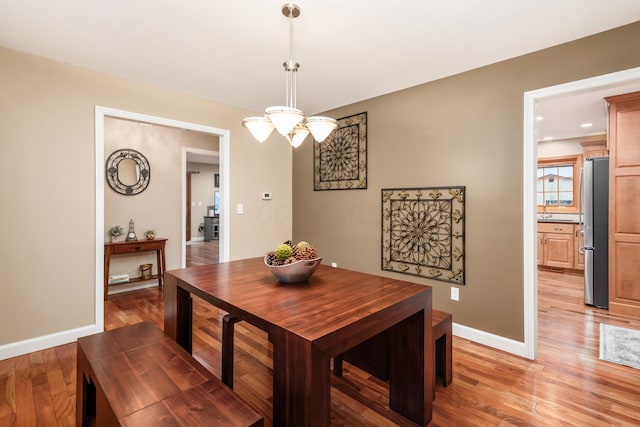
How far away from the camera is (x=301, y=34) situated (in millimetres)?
2100

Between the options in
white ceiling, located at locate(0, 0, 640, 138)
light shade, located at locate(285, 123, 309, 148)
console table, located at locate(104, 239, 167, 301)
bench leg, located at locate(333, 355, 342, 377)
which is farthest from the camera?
console table, located at locate(104, 239, 167, 301)

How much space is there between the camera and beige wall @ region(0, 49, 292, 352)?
7.65 ft

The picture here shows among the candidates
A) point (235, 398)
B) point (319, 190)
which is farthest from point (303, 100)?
point (235, 398)

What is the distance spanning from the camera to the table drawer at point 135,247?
374cm

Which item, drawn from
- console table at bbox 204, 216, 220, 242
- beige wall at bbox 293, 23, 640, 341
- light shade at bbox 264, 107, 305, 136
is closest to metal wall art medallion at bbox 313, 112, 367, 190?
beige wall at bbox 293, 23, 640, 341

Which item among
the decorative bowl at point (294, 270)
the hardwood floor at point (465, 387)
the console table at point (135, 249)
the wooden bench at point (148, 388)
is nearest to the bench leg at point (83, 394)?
the wooden bench at point (148, 388)

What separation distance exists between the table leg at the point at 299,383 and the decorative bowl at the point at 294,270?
1.75ft

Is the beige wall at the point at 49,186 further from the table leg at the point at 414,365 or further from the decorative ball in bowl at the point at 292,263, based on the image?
the table leg at the point at 414,365

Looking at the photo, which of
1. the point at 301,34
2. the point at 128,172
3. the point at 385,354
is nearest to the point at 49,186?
the point at 128,172

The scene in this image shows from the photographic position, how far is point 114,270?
4039mm

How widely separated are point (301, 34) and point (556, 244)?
5.39m

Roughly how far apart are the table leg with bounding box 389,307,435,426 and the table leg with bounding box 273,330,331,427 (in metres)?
0.70

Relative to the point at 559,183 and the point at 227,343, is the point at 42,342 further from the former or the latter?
the point at 559,183

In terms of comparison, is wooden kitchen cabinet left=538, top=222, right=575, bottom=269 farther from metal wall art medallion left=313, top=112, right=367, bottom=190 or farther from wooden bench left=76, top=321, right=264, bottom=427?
wooden bench left=76, top=321, right=264, bottom=427
